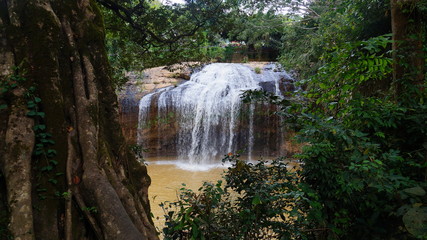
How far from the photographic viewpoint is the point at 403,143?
107 inches

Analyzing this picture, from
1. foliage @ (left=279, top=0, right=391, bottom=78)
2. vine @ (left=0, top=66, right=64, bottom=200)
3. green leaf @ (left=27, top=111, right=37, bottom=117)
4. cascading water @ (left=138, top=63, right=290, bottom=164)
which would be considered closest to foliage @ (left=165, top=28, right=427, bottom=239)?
foliage @ (left=279, top=0, right=391, bottom=78)

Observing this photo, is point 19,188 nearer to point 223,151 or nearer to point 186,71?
point 223,151

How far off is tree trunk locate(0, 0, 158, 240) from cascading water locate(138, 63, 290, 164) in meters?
Result: 10.6

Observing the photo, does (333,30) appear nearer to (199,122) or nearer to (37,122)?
(199,122)

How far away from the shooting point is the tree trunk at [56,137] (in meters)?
1.85

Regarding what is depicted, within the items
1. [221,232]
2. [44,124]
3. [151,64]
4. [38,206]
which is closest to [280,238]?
[221,232]

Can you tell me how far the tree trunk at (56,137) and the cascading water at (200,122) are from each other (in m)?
10.6

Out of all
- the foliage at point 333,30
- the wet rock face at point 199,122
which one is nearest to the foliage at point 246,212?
the foliage at point 333,30

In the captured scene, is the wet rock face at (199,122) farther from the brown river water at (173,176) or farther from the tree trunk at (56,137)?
the tree trunk at (56,137)

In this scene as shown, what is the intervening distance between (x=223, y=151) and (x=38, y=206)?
1148cm

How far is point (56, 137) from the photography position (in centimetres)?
206

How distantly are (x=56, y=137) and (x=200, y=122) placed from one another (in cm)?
1130

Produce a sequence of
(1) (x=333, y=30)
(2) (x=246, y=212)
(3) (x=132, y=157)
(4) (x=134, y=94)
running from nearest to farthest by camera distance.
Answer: (2) (x=246, y=212), (3) (x=132, y=157), (1) (x=333, y=30), (4) (x=134, y=94)

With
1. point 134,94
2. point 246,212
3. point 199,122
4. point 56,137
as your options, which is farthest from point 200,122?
point 56,137
